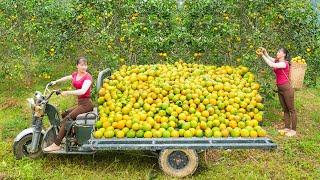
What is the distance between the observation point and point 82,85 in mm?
7422

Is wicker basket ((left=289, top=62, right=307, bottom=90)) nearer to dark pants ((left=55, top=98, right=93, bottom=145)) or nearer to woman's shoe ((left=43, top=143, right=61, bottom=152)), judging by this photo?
dark pants ((left=55, top=98, right=93, bottom=145))

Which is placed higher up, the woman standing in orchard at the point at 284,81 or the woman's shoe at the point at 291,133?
the woman standing in orchard at the point at 284,81

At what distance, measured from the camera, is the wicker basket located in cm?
870

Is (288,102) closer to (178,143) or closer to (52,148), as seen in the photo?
(178,143)

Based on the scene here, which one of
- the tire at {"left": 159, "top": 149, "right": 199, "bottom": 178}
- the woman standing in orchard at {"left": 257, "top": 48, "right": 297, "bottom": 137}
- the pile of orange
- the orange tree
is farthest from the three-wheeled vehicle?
the orange tree

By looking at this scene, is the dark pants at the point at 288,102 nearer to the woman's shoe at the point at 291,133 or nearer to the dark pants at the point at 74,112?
the woman's shoe at the point at 291,133

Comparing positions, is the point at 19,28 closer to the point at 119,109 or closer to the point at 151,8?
the point at 151,8

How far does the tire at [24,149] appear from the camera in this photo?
24.9ft

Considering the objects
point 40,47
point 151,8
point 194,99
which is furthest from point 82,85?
point 40,47

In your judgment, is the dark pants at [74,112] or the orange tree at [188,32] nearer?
the dark pants at [74,112]

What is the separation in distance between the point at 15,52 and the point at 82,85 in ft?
17.2

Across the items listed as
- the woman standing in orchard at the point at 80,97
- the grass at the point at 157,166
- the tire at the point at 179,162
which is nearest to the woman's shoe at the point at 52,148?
the woman standing in orchard at the point at 80,97

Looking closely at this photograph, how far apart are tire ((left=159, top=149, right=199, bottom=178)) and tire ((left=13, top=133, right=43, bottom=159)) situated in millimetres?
2150

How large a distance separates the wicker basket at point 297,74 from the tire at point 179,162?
2.92 m
